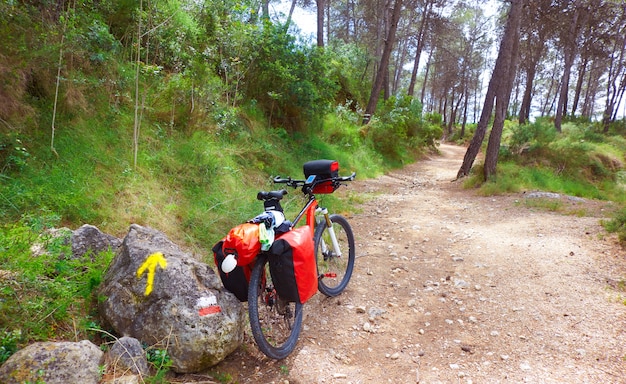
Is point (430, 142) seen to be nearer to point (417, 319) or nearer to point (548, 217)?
point (548, 217)

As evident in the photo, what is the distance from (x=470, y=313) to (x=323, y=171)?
1.97 m

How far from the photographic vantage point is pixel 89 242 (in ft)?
8.75

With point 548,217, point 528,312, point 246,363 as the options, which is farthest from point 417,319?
point 548,217

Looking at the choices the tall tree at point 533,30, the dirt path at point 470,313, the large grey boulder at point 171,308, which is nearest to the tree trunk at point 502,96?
the dirt path at point 470,313

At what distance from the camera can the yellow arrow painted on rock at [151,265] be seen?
7.29ft

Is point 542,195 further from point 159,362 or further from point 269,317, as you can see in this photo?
point 159,362

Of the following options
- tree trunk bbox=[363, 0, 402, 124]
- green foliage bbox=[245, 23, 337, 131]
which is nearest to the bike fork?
green foliage bbox=[245, 23, 337, 131]

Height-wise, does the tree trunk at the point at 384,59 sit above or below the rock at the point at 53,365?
above

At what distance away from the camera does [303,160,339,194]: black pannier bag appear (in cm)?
338

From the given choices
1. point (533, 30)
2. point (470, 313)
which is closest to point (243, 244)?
point (470, 313)

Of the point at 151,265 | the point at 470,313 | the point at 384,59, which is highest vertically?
the point at 384,59

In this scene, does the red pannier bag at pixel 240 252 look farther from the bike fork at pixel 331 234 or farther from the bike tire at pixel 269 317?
the bike fork at pixel 331 234

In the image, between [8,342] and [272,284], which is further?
[272,284]

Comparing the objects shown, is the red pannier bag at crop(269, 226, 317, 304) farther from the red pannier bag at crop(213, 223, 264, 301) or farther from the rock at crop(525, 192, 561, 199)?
the rock at crop(525, 192, 561, 199)
